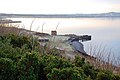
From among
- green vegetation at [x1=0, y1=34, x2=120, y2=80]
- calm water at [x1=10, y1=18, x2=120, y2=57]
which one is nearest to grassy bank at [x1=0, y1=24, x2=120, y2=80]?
green vegetation at [x1=0, y1=34, x2=120, y2=80]

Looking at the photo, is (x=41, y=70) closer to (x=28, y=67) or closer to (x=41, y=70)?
(x=41, y=70)

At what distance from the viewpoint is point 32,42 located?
7434 millimetres

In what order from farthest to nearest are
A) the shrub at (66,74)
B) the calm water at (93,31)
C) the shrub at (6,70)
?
the calm water at (93,31), the shrub at (6,70), the shrub at (66,74)

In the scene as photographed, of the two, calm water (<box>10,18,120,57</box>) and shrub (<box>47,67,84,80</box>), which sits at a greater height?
shrub (<box>47,67,84,80</box>)

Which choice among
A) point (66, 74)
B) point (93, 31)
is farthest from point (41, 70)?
Answer: point (93, 31)

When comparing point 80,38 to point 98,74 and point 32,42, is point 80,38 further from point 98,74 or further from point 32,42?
point 98,74

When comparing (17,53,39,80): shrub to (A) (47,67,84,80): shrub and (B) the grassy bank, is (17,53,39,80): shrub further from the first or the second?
(A) (47,67,84,80): shrub

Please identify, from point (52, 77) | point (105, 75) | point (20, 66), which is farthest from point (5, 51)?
point (105, 75)

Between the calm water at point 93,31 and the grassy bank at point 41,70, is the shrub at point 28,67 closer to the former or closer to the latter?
the grassy bank at point 41,70

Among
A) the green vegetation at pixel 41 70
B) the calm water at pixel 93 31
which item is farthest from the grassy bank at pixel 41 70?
the calm water at pixel 93 31

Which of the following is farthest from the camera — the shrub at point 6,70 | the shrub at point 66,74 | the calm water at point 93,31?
the calm water at point 93,31

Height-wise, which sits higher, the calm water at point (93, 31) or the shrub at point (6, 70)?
the shrub at point (6, 70)

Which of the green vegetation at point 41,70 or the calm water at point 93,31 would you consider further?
the calm water at point 93,31

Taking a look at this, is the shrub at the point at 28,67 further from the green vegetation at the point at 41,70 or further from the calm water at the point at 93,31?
the calm water at the point at 93,31
